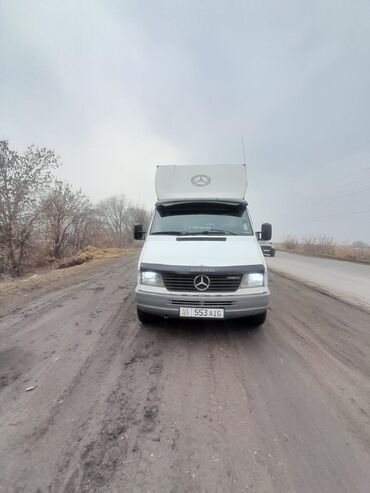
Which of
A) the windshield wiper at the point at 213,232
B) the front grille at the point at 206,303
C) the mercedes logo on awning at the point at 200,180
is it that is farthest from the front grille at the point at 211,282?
the mercedes logo on awning at the point at 200,180

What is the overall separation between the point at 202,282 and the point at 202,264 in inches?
9.9

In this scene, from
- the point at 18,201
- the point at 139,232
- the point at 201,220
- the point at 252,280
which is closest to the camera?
the point at 252,280

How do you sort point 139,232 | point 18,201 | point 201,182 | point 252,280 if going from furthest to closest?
1. point 18,201
2. point 201,182
3. point 139,232
4. point 252,280

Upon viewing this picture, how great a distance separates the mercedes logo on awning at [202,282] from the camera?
13.8 feet

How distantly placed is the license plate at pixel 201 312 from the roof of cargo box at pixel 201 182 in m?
2.83

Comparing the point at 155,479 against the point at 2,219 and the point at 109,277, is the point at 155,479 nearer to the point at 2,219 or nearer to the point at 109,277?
the point at 109,277

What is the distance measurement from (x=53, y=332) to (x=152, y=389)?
2.39m

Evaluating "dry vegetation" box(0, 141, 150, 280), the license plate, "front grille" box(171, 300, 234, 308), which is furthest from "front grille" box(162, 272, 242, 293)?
"dry vegetation" box(0, 141, 150, 280)

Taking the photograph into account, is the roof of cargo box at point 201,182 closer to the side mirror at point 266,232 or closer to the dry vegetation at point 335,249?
the side mirror at point 266,232

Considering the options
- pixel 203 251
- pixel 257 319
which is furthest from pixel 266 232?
pixel 203 251

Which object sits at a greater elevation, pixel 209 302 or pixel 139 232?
pixel 139 232

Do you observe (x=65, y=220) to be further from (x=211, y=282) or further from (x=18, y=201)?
(x=211, y=282)

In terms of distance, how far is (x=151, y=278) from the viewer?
439 cm

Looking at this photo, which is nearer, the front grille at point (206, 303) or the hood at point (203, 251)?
the front grille at point (206, 303)
